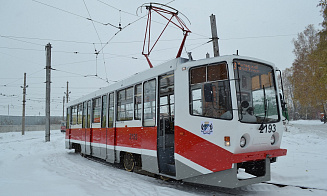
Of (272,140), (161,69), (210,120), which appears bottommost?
(272,140)

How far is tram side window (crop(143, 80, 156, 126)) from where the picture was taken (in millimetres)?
6938

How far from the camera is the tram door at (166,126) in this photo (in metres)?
6.43

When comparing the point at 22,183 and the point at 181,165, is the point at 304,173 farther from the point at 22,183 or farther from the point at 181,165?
the point at 22,183

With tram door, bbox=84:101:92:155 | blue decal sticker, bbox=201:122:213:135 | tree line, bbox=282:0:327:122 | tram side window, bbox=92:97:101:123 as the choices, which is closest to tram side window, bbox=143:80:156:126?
blue decal sticker, bbox=201:122:213:135

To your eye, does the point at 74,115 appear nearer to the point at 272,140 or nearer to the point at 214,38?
the point at 214,38

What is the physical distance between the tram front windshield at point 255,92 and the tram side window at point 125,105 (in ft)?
13.0

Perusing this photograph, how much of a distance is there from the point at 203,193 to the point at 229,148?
4.96 ft

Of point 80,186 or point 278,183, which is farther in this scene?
point 278,183

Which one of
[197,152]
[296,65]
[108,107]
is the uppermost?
[296,65]

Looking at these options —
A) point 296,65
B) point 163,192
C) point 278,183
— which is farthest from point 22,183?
point 296,65

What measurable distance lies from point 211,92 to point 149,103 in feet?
8.27

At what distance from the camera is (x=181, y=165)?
226 inches

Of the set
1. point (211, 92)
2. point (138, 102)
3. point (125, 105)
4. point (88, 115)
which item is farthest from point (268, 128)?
point (88, 115)

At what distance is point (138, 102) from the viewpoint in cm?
771
